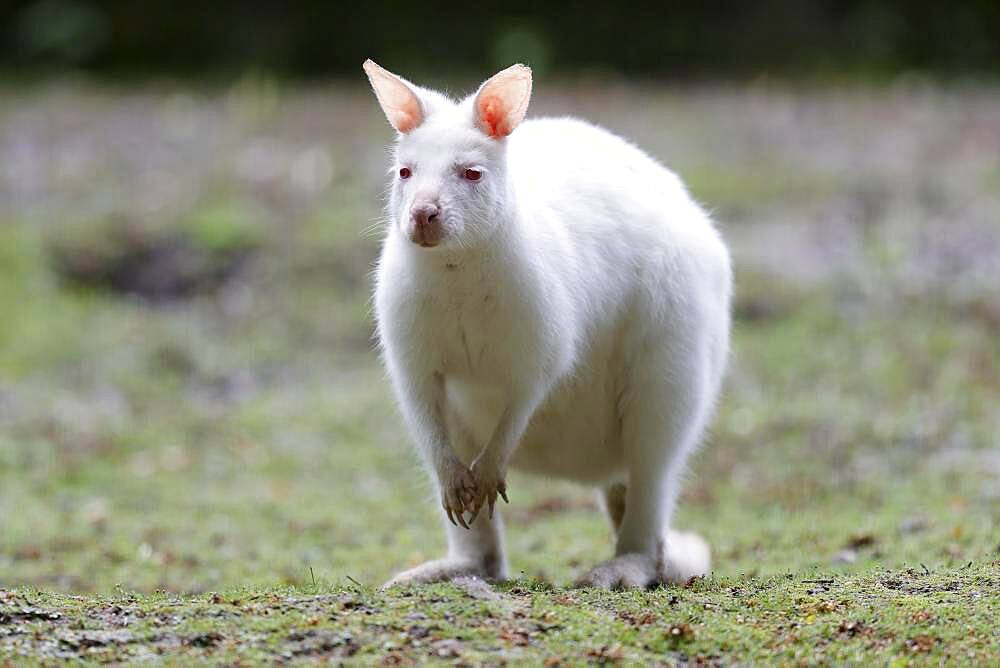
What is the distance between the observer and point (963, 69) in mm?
14523

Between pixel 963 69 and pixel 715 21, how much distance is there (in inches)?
104

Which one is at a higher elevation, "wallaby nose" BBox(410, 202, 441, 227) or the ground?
"wallaby nose" BBox(410, 202, 441, 227)

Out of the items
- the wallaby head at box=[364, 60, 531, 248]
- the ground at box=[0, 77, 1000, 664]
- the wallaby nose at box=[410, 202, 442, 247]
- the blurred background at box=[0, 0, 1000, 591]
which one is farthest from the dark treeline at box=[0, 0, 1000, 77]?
the wallaby nose at box=[410, 202, 442, 247]

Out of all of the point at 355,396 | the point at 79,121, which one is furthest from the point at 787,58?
the point at 355,396

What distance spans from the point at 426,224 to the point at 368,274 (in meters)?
5.86

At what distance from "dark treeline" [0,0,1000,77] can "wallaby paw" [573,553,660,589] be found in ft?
33.9

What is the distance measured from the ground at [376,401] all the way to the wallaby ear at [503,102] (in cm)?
125

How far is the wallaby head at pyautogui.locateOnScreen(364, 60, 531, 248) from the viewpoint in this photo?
12.9ft

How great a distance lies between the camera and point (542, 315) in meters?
4.23

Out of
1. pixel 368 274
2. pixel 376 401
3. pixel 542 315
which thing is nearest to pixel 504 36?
pixel 368 274

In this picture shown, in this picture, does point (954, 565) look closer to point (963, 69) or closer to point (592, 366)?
point (592, 366)

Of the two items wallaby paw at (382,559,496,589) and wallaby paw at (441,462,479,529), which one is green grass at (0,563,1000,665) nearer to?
wallaby paw at (441,462,479,529)

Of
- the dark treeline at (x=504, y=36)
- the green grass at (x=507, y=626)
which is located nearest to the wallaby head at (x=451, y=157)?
the green grass at (x=507, y=626)

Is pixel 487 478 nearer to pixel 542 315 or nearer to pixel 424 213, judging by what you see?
pixel 542 315
